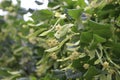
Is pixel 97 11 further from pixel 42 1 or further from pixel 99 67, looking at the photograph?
pixel 42 1

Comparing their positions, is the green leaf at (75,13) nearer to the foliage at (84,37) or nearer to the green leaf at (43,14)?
the foliage at (84,37)

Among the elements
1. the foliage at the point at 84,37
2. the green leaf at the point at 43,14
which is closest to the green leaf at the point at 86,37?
the foliage at the point at 84,37

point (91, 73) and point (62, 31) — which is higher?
point (62, 31)

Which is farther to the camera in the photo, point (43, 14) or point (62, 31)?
point (43, 14)

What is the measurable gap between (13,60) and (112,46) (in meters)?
1.27

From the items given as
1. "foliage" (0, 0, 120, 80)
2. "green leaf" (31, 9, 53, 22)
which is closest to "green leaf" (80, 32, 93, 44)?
Result: "foliage" (0, 0, 120, 80)

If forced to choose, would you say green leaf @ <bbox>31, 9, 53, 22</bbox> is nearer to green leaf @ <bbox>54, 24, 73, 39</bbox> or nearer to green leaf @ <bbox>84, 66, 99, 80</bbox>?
green leaf @ <bbox>54, 24, 73, 39</bbox>

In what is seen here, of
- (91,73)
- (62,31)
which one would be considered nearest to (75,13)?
(62,31)

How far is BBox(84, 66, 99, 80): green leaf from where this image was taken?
929mm

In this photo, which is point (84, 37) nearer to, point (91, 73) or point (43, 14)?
point (91, 73)

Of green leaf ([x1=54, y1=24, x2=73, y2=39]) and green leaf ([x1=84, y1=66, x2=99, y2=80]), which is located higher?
green leaf ([x1=54, y1=24, x2=73, y2=39])

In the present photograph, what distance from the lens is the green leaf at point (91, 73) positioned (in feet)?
3.05

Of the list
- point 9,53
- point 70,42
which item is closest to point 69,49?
point 70,42

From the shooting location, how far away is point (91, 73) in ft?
3.08
